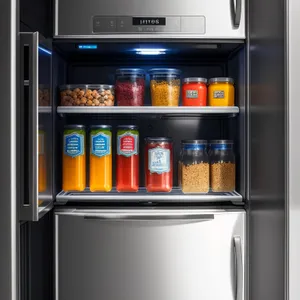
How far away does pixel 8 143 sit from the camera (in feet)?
Answer: 5.08

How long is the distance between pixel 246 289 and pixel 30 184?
902 millimetres

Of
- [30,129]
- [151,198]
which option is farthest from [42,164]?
[151,198]

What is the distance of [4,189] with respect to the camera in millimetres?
1554

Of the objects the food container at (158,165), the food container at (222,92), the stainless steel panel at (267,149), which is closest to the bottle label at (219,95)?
the food container at (222,92)

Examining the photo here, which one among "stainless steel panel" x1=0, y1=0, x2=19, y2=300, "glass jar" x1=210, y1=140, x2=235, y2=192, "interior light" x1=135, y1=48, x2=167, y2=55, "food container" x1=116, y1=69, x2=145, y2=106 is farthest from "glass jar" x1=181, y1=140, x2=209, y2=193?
"stainless steel panel" x1=0, y1=0, x2=19, y2=300

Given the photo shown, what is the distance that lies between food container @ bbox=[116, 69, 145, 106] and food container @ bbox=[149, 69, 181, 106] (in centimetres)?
5

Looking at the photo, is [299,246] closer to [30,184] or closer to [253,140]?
[253,140]

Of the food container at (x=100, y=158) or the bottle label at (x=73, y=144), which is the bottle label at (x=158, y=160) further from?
the bottle label at (x=73, y=144)

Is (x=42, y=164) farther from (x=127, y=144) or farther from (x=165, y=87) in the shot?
(x=165, y=87)

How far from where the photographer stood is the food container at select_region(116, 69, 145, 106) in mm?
2088

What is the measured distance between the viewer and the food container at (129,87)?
209 cm

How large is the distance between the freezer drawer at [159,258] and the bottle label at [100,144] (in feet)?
0.78

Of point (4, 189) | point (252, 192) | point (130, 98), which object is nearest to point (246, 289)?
point (252, 192)

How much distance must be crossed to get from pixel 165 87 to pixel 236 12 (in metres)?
0.38
